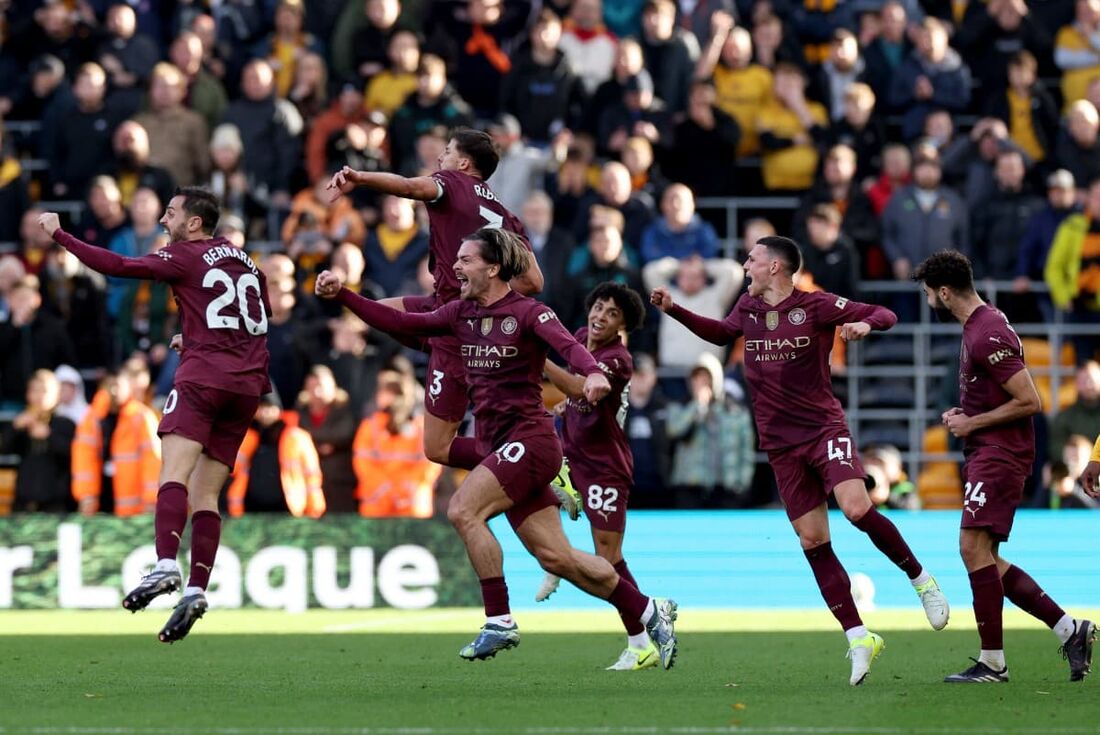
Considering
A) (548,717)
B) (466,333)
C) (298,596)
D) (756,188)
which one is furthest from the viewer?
(756,188)

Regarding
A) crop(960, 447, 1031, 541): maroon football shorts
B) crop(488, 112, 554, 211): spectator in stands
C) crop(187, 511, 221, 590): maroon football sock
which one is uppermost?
crop(488, 112, 554, 211): spectator in stands

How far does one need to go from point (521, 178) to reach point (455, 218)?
898cm

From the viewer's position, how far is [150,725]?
9.62 meters

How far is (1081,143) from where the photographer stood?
2227cm

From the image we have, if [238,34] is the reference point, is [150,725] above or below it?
below

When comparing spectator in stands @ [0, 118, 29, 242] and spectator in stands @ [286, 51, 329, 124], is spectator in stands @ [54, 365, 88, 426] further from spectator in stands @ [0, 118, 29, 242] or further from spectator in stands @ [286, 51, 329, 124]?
spectator in stands @ [286, 51, 329, 124]

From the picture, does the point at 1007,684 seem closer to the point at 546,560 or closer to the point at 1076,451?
the point at 546,560

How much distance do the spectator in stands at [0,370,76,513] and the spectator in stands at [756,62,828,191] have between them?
806cm

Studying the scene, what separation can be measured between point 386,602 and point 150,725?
30.6 feet

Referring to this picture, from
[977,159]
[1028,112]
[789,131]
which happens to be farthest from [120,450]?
[1028,112]

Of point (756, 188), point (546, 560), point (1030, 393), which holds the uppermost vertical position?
point (756, 188)

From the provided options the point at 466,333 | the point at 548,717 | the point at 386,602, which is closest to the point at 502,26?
the point at 386,602

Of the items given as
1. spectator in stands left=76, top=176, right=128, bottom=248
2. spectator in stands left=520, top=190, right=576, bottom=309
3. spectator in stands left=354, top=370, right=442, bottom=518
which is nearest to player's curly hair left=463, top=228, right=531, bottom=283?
spectator in stands left=354, top=370, right=442, bottom=518

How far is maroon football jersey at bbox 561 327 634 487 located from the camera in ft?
44.8
